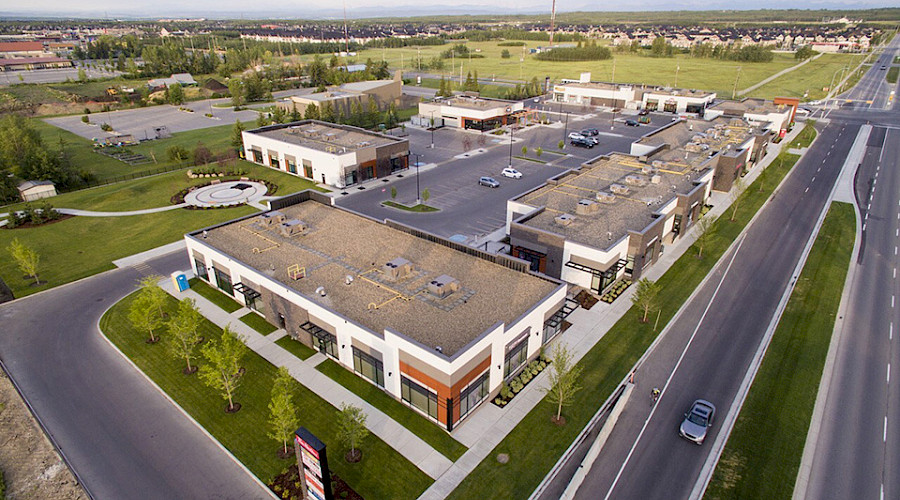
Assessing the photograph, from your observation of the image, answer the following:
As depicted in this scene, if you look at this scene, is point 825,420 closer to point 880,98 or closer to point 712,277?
point 712,277

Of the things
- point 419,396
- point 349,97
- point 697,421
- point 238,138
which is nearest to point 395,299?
point 419,396

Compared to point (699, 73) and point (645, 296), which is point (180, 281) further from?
point (699, 73)

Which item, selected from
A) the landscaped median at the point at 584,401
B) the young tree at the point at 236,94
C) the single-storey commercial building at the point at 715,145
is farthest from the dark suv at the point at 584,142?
the young tree at the point at 236,94

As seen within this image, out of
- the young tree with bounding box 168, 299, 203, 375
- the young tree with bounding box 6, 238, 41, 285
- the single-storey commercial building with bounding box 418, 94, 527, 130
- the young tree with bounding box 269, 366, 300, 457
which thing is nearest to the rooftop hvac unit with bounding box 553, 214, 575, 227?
the young tree with bounding box 269, 366, 300, 457

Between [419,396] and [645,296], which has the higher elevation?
[645,296]

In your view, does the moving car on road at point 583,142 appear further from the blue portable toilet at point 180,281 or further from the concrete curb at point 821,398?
the blue portable toilet at point 180,281

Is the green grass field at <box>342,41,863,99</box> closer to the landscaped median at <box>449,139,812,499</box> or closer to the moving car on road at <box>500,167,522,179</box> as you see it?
the moving car on road at <box>500,167,522,179</box>

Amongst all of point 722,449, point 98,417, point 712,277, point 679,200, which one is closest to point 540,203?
point 679,200
